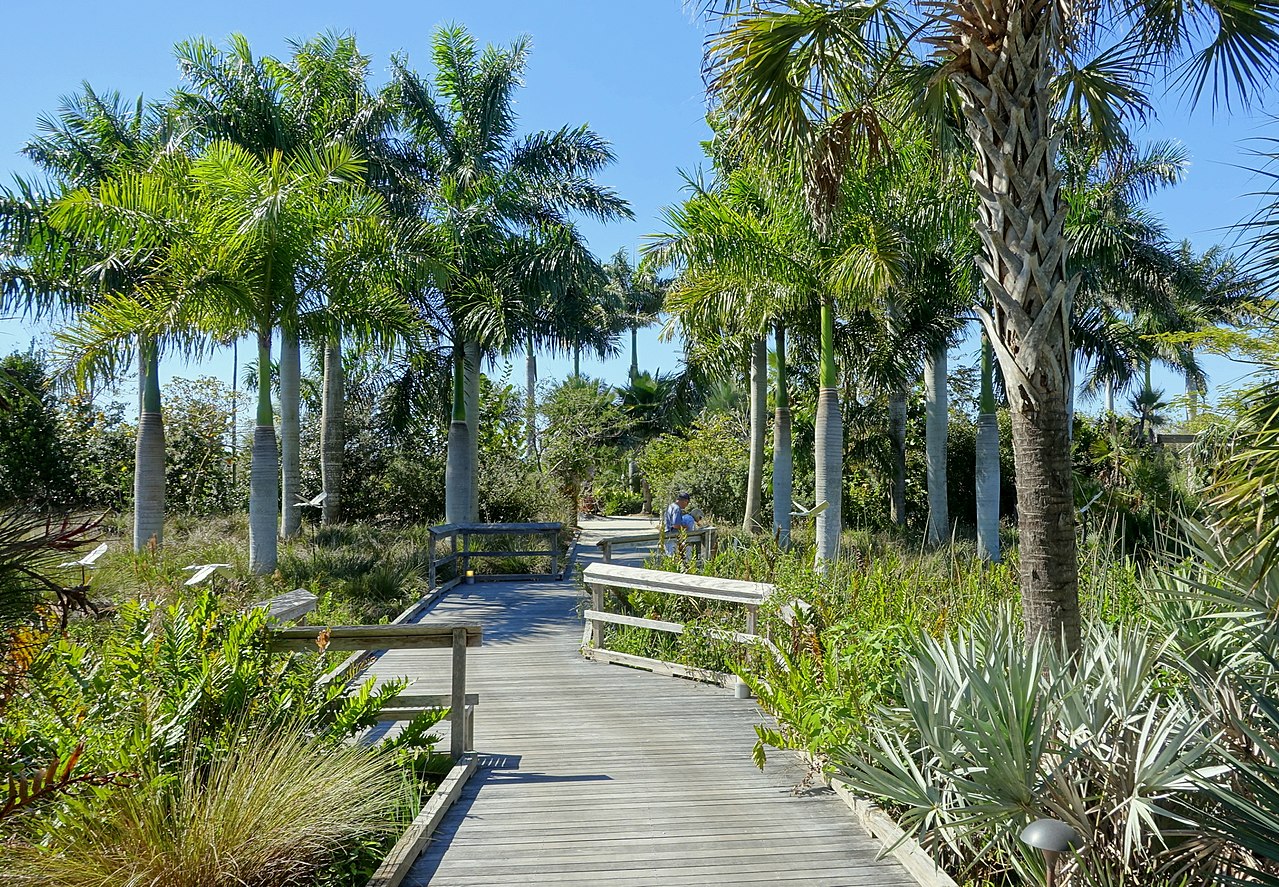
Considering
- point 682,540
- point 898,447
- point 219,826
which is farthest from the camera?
point 898,447

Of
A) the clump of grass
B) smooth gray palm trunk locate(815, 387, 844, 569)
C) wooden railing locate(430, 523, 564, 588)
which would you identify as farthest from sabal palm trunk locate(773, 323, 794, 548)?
the clump of grass

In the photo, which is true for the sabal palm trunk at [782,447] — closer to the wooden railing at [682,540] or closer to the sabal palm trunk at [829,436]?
the sabal palm trunk at [829,436]

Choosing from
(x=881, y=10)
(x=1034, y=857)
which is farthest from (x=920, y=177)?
(x=1034, y=857)

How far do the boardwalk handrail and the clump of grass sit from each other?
14.0 ft

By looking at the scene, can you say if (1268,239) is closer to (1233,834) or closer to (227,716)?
(1233,834)

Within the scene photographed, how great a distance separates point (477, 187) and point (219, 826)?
1627cm

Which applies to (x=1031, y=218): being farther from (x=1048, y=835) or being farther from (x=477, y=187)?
(x=477, y=187)

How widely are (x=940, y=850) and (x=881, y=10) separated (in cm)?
533

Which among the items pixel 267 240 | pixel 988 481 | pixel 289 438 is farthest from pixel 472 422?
pixel 988 481

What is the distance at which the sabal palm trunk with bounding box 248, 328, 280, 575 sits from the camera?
13.3 m

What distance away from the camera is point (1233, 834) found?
3201 millimetres

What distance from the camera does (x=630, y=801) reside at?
545 cm

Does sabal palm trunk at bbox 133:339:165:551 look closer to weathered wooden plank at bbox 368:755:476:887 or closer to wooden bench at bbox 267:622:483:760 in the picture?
wooden bench at bbox 267:622:483:760

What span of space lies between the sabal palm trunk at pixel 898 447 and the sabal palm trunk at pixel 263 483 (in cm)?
1404
